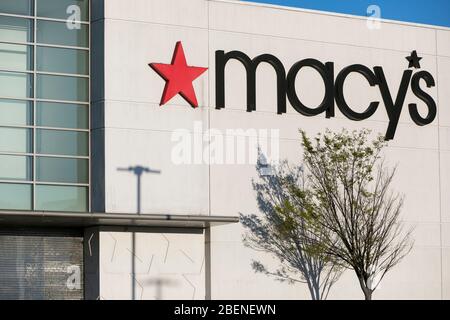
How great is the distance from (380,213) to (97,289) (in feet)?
36.7

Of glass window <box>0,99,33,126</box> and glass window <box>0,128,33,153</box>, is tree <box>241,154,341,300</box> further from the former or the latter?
glass window <box>0,99,33,126</box>

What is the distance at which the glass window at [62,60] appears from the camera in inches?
1535

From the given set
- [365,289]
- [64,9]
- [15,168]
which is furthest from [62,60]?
[365,289]

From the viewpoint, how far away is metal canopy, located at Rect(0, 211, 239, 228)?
1444 inches

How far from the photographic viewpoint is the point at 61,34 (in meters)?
39.3

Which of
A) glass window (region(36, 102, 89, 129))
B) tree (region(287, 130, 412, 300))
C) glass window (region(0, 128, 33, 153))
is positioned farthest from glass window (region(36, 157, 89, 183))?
tree (region(287, 130, 412, 300))

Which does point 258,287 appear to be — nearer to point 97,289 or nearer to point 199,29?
point 97,289

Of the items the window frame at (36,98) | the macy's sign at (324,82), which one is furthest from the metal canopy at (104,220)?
the macy's sign at (324,82)

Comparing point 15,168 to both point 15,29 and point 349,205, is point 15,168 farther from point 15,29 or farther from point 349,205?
point 349,205

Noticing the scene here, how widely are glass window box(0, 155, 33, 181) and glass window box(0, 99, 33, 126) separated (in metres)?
1.17

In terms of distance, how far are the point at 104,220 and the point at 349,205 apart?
9.35m

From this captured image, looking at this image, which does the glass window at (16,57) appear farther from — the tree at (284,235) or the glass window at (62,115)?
the tree at (284,235)
